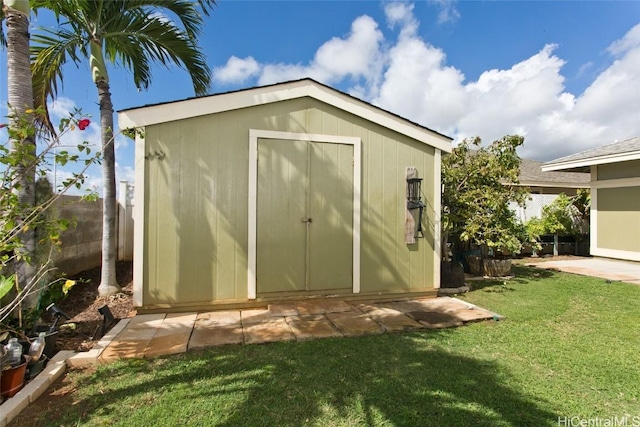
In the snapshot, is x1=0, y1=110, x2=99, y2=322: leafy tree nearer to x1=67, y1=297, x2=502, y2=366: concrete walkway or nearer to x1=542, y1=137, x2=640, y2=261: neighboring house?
x1=67, y1=297, x2=502, y2=366: concrete walkway

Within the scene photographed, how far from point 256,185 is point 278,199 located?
36 cm

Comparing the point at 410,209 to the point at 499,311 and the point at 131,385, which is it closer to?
the point at 499,311

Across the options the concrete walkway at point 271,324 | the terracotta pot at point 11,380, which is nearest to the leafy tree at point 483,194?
the concrete walkway at point 271,324

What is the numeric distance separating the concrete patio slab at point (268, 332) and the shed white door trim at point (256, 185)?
641 mm

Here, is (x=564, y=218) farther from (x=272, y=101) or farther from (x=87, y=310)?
(x=87, y=310)

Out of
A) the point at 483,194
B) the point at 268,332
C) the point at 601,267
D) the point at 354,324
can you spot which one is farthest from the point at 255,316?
the point at 601,267

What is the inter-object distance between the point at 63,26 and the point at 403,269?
5916 millimetres

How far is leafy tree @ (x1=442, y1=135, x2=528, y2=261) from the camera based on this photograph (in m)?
5.73

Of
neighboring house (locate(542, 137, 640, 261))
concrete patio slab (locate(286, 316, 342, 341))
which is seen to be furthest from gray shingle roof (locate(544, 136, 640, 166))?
concrete patio slab (locate(286, 316, 342, 341))

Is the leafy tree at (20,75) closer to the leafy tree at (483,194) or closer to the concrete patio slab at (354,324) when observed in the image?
the concrete patio slab at (354,324)

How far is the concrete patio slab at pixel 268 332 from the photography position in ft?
10.2

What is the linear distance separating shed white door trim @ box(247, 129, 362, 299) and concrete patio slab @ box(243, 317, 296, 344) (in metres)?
0.64

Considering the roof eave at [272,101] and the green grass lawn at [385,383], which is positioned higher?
the roof eave at [272,101]

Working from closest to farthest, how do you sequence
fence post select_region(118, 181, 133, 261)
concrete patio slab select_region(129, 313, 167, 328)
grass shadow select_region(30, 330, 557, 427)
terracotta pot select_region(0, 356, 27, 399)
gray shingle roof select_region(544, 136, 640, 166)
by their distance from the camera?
1. grass shadow select_region(30, 330, 557, 427)
2. terracotta pot select_region(0, 356, 27, 399)
3. concrete patio slab select_region(129, 313, 167, 328)
4. fence post select_region(118, 181, 133, 261)
5. gray shingle roof select_region(544, 136, 640, 166)
